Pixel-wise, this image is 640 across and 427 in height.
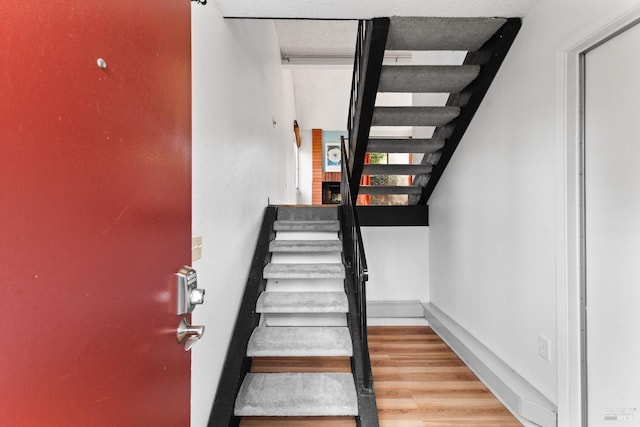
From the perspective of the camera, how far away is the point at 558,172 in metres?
1.67

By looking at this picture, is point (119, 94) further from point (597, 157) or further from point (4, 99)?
point (597, 157)

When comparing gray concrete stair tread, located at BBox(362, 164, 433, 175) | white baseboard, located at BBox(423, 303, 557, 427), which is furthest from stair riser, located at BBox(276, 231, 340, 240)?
white baseboard, located at BBox(423, 303, 557, 427)

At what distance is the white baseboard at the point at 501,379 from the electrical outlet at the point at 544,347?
24 cm

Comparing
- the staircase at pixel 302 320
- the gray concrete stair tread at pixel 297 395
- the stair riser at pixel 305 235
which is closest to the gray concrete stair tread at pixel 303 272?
the staircase at pixel 302 320

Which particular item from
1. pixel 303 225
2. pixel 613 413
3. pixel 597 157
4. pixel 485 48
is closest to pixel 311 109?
pixel 303 225

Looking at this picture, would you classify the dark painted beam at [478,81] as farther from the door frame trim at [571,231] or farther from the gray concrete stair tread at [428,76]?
the door frame trim at [571,231]

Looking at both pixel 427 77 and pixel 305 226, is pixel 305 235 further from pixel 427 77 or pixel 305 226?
pixel 427 77

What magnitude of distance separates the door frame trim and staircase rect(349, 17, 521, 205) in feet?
1.98

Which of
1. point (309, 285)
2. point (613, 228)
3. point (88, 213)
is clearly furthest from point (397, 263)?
point (88, 213)

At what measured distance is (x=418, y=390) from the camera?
223 cm

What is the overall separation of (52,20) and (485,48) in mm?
2513

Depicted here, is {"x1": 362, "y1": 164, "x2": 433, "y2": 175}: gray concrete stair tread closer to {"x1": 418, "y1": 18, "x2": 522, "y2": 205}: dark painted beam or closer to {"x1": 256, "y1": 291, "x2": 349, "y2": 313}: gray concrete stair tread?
{"x1": 418, "y1": 18, "x2": 522, "y2": 205}: dark painted beam

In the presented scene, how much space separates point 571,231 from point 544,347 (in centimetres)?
70

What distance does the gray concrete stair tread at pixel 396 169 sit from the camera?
322 cm
